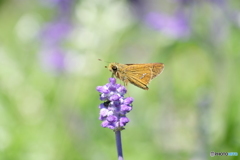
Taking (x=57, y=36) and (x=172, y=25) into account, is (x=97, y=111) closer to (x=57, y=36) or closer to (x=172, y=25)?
(x=172, y=25)

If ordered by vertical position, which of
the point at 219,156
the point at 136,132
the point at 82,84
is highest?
the point at 82,84

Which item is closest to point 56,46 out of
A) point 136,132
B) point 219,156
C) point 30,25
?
point 30,25

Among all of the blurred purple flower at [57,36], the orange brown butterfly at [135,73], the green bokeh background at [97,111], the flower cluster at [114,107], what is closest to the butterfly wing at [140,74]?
the orange brown butterfly at [135,73]

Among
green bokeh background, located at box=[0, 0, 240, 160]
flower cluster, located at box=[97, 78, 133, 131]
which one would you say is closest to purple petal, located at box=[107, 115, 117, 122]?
flower cluster, located at box=[97, 78, 133, 131]

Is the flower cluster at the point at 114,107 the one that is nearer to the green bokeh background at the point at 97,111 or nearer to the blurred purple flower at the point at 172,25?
the green bokeh background at the point at 97,111

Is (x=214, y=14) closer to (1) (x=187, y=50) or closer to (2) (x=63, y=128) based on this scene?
(2) (x=63, y=128)

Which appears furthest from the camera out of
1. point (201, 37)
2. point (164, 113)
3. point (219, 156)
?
point (164, 113)

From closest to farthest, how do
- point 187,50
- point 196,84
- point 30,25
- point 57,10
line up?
1. point 30,25
2. point 57,10
3. point 196,84
4. point 187,50
